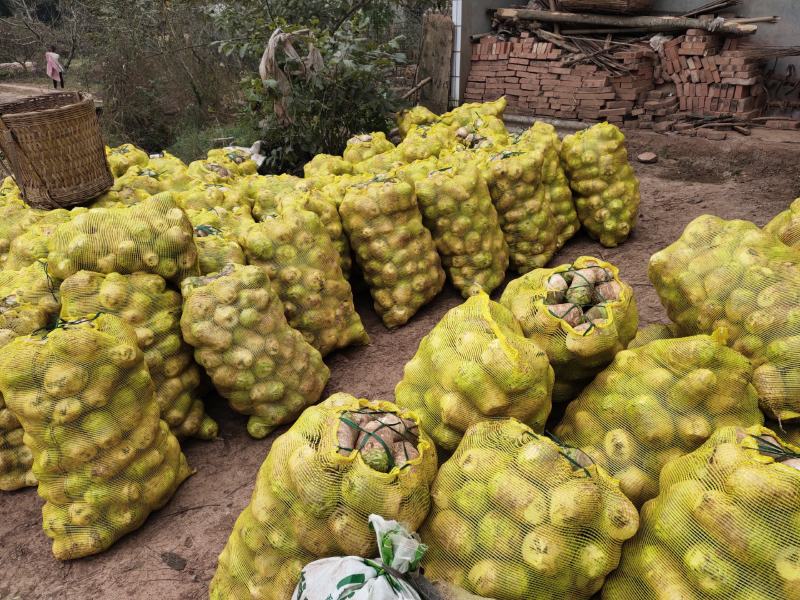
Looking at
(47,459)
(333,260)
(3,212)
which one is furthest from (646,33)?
(47,459)

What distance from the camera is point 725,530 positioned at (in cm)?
151

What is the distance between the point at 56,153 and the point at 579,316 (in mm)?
3295

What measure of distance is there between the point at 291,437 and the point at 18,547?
1.70 m

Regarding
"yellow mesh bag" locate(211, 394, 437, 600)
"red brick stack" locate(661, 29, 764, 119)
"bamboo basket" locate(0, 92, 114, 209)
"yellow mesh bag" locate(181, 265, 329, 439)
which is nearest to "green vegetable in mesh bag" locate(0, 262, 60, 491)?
"yellow mesh bag" locate(181, 265, 329, 439)

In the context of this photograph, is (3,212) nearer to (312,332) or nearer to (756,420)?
(312,332)

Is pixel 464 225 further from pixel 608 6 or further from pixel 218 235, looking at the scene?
pixel 608 6

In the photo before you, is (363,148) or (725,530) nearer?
(725,530)

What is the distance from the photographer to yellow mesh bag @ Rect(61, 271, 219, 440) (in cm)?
261

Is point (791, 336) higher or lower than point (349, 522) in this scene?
higher

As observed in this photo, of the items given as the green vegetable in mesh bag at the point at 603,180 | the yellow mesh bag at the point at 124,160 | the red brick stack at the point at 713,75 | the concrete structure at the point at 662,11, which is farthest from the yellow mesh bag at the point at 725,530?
the concrete structure at the point at 662,11

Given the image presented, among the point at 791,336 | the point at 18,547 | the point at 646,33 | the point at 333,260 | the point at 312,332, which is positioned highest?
the point at 646,33

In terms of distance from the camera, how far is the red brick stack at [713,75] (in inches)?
289

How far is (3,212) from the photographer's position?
Answer: 3.62 meters

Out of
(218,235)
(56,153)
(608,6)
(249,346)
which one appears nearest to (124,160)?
(56,153)
